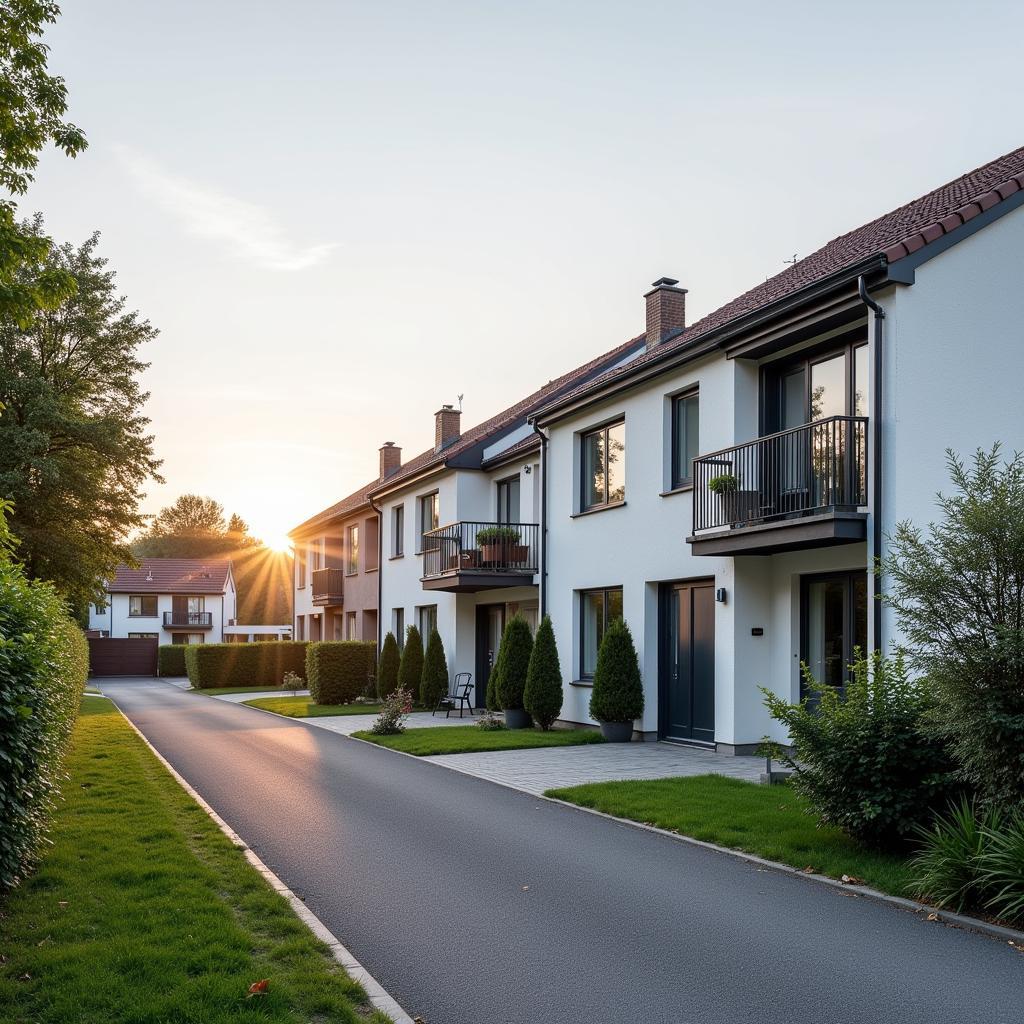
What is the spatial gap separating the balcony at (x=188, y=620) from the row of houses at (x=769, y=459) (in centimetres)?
5335

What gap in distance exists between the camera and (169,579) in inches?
2847

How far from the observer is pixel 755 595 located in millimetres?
15078

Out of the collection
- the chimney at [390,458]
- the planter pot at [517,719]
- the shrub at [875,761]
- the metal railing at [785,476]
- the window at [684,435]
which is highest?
the chimney at [390,458]

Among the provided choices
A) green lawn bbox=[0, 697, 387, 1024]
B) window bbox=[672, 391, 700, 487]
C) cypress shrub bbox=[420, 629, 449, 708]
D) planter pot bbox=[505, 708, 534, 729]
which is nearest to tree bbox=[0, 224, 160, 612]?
cypress shrub bbox=[420, 629, 449, 708]

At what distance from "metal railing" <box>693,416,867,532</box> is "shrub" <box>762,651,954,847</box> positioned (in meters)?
4.46

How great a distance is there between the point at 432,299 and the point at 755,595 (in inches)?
249

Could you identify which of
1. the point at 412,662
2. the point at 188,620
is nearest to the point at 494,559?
the point at 412,662

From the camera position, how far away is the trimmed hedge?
135ft

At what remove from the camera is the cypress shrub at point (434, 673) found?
2506 centimetres

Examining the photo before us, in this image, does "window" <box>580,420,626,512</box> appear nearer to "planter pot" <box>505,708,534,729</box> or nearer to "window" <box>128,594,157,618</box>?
"planter pot" <box>505,708,534,729</box>

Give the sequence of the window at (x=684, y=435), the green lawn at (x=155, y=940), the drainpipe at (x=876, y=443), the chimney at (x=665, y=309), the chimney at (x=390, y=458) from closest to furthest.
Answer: the green lawn at (x=155, y=940) → the drainpipe at (x=876, y=443) → the window at (x=684, y=435) → the chimney at (x=665, y=309) → the chimney at (x=390, y=458)

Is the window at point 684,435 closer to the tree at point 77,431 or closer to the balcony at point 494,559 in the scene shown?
the balcony at point 494,559

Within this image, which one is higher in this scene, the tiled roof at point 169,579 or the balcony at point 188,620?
the tiled roof at point 169,579

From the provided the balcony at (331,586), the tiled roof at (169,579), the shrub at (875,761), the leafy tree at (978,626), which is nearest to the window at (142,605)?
the tiled roof at (169,579)
